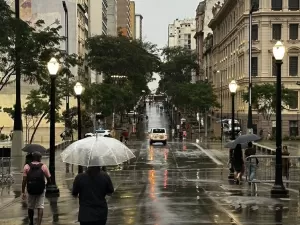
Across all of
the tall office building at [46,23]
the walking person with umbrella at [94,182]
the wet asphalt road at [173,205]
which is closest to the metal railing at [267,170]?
the wet asphalt road at [173,205]

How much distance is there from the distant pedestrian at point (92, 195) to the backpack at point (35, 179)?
3.65 meters

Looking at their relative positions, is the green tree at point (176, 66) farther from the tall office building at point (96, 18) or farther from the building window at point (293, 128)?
the building window at point (293, 128)

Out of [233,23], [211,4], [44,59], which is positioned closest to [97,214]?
[44,59]

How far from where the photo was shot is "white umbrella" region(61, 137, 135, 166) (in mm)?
9578

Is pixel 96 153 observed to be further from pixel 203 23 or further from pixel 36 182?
pixel 203 23

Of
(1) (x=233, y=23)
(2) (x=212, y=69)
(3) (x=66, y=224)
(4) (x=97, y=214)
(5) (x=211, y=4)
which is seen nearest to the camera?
(4) (x=97, y=214)

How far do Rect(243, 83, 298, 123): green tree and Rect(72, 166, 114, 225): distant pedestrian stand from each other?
60.4 m

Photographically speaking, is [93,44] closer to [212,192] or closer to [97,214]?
[212,192]

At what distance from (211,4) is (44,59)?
121m

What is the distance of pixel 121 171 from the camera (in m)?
33.7

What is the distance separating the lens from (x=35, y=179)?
41.2 feet

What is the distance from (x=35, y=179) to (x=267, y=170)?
17414 millimetres

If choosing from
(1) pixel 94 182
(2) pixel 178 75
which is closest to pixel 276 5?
(2) pixel 178 75

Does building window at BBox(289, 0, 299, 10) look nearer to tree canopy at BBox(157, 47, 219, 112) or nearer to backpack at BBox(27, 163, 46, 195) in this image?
tree canopy at BBox(157, 47, 219, 112)
